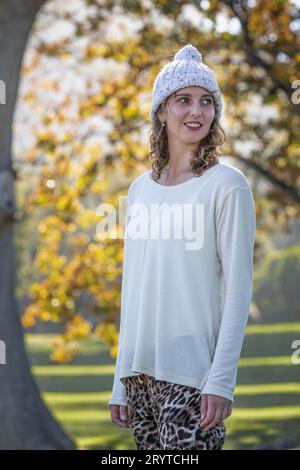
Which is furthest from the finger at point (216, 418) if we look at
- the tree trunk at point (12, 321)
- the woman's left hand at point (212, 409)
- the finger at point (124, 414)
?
Result: the tree trunk at point (12, 321)

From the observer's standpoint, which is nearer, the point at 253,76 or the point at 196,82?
the point at 196,82

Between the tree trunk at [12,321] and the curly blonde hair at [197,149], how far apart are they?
15.3ft

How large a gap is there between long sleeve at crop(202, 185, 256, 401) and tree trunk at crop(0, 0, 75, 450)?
5049mm

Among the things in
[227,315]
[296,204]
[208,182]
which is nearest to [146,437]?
[227,315]

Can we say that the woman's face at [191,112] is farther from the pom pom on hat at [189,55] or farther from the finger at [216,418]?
the finger at [216,418]

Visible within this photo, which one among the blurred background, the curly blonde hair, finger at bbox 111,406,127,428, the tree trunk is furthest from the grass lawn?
the curly blonde hair

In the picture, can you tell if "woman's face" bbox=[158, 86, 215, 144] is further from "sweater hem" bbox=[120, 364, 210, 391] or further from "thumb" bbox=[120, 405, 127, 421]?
"thumb" bbox=[120, 405, 127, 421]

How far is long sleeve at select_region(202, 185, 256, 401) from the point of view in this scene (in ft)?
8.93

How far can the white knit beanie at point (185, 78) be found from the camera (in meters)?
2.97

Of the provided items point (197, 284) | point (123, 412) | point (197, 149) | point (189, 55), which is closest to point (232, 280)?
point (197, 284)

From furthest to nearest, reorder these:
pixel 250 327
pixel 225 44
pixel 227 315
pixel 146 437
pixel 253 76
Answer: pixel 250 327 → pixel 253 76 → pixel 225 44 → pixel 146 437 → pixel 227 315

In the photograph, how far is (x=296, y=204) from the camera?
14.7 m

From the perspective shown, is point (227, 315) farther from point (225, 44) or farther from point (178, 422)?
point (225, 44)

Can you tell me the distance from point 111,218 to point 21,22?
8.32 ft
